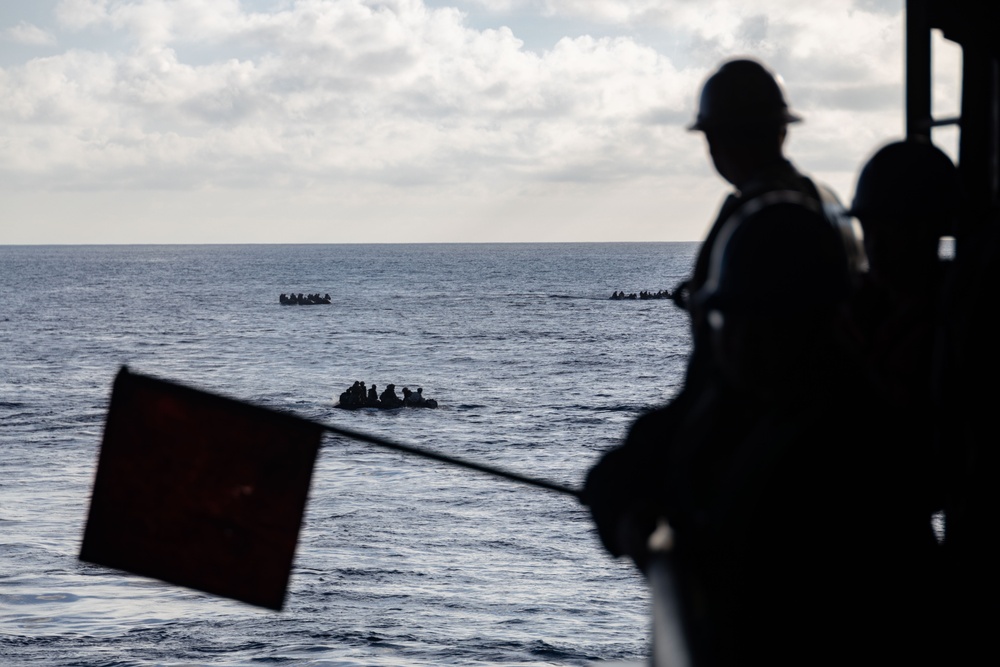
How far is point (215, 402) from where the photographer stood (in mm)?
4281

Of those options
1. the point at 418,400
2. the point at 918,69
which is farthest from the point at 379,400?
the point at 918,69

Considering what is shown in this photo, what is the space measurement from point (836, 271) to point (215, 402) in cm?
244

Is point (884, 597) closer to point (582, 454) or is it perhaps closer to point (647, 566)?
point (647, 566)

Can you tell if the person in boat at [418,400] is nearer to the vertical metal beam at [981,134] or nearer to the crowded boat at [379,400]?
the crowded boat at [379,400]

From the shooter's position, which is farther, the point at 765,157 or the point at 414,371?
the point at 414,371

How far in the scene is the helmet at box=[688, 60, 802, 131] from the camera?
3725 millimetres

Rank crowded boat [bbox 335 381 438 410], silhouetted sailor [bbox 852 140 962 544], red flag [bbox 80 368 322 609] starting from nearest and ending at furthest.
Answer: silhouetted sailor [bbox 852 140 962 544], red flag [bbox 80 368 322 609], crowded boat [bbox 335 381 438 410]

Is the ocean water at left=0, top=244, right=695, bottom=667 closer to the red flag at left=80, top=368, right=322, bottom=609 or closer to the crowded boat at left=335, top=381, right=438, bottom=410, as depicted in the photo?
the crowded boat at left=335, top=381, right=438, bottom=410

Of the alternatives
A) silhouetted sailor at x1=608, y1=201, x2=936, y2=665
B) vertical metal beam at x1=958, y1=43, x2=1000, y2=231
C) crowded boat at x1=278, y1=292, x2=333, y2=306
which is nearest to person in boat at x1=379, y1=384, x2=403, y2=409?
vertical metal beam at x1=958, y1=43, x2=1000, y2=231

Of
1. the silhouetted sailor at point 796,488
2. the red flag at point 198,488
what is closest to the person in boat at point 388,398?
the red flag at point 198,488

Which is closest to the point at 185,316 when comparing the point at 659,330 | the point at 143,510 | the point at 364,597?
the point at 659,330

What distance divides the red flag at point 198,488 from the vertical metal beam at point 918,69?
3.81 metres

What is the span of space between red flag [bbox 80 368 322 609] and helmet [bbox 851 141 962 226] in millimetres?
2052

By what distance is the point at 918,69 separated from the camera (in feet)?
21.3
